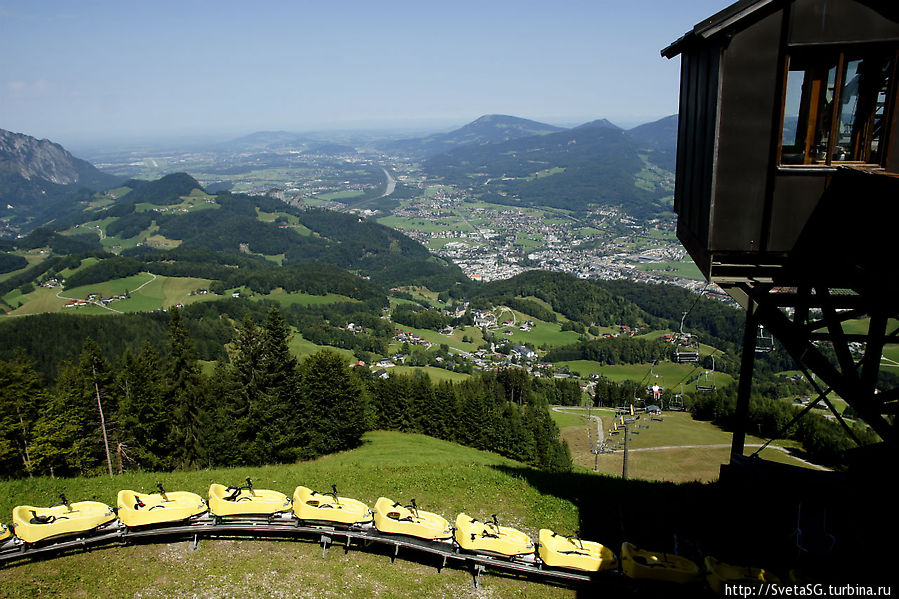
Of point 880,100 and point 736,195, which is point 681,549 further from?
point 880,100

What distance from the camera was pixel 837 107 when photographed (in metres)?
6.26

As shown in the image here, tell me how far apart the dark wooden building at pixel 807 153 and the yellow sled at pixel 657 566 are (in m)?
4.43

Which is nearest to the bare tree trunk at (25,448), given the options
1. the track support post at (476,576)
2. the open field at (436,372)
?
the track support post at (476,576)

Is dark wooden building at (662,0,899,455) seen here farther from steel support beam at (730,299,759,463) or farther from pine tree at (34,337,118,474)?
pine tree at (34,337,118,474)

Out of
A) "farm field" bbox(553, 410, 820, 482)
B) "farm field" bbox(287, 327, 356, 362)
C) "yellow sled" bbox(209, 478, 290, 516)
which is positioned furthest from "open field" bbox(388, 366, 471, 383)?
"yellow sled" bbox(209, 478, 290, 516)

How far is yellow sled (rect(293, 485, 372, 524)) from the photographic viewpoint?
37.6 ft

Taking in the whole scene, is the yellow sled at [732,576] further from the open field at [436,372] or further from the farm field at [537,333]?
the farm field at [537,333]

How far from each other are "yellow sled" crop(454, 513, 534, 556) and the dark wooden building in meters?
6.59

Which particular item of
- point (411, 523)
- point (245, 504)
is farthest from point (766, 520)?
point (245, 504)

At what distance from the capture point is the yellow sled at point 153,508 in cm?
1130

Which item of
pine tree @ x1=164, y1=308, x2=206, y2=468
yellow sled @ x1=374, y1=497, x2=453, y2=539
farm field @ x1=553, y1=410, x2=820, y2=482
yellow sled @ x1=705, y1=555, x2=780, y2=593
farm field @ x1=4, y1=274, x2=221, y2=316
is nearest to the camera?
yellow sled @ x1=705, y1=555, x2=780, y2=593

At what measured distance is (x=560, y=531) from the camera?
12.8 m

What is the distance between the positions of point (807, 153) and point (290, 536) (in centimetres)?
1255

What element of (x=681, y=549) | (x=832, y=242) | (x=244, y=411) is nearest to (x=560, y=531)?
(x=681, y=549)
